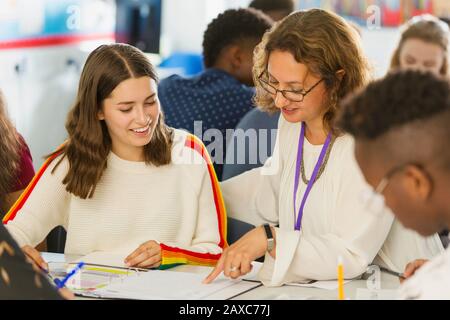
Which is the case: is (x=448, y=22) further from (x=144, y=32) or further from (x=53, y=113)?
(x=53, y=113)

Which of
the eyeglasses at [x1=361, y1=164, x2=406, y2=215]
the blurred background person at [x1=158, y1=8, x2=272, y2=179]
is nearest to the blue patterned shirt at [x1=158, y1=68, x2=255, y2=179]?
the blurred background person at [x1=158, y1=8, x2=272, y2=179]

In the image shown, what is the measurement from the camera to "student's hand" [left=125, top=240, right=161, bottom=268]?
211cm

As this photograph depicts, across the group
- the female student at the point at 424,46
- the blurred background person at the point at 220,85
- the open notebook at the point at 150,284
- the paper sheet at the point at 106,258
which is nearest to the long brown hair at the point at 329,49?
the open notebook at the point at 150,284

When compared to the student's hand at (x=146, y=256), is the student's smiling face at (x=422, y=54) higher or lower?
higher

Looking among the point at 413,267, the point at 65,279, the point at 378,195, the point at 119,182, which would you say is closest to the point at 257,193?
the point at 119,182

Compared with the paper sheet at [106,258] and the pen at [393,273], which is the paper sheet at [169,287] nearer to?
the paper sheet at [106,258]

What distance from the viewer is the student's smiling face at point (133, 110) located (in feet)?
7.70

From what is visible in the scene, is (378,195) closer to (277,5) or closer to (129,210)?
(129,210)

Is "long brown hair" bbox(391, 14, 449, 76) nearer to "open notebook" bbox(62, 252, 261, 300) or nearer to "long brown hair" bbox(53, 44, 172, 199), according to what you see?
"long brown hair" bbox(53, 44, 172, 199)

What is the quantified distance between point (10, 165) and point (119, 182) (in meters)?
0.53

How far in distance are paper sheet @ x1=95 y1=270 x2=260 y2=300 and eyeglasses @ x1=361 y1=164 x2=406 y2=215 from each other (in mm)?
549

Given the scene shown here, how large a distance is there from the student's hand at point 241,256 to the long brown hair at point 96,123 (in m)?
0.55

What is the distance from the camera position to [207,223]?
2396 millimetres
